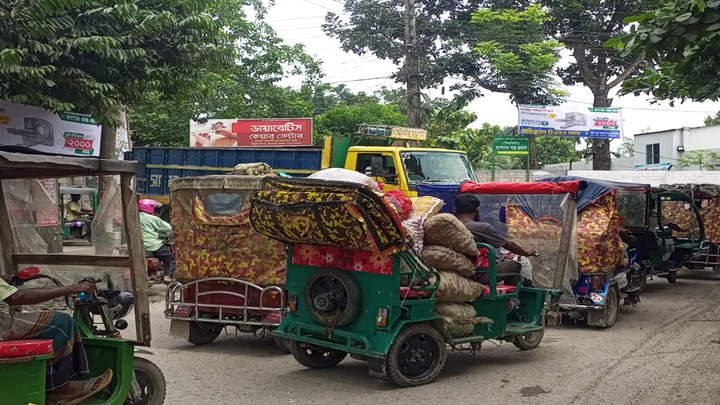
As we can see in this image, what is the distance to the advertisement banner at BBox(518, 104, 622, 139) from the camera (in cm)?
2820

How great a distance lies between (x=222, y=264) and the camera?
8438mm

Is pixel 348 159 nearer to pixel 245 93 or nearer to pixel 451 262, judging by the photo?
pixel 451 262

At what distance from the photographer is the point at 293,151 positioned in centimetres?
1584

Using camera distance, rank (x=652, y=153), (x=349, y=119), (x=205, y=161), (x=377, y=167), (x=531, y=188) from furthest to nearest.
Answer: (x=652, y=153), (x=349, y=119), (x=205, y=161), (x=377, y=167), (x=531, y=188)

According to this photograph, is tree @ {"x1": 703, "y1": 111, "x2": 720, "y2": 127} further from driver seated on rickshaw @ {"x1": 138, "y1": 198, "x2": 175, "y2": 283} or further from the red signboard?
driver seated on rickshaw @ {"x1": 138, "y1": 198, "x2": 175, "y2": 283}

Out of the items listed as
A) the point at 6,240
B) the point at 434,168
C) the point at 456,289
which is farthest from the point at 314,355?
the point at 434,168

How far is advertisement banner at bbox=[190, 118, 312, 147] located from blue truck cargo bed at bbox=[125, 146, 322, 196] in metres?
9.53

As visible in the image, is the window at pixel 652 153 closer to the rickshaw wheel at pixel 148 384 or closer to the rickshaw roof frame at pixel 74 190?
the rickshaw roof frame at pixel 74 190

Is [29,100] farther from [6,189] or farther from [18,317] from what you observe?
[18,317]

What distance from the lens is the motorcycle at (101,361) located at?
442 centimetres

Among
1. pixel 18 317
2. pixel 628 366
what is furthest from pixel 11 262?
pixel 628 366

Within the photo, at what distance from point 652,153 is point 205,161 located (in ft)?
106

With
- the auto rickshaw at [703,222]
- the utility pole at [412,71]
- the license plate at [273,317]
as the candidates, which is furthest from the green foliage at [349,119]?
the license plate at [273,317]

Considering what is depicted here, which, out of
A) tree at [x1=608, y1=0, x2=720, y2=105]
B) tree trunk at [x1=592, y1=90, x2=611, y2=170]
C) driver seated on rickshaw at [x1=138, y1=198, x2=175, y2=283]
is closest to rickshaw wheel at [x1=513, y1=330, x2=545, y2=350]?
tree at [x1=608, y1=0, x2=720, y2=105]
